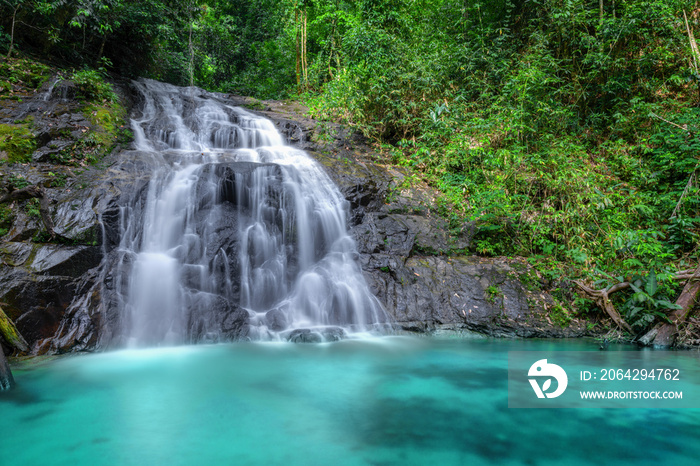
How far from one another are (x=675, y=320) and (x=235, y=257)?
6.95 m

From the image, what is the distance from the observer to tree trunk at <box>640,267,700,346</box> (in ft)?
18.3

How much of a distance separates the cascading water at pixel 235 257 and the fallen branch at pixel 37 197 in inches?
36.7

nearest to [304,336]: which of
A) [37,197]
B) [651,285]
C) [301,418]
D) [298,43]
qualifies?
[301,418]

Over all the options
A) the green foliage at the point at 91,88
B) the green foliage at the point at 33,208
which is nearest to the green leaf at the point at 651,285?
the green foliage at the point at 33,208

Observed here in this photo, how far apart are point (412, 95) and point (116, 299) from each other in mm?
8963

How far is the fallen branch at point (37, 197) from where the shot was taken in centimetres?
546

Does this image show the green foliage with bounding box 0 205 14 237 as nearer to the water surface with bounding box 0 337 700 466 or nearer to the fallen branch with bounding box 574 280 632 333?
the water surface with bounding box 0 337 700 466

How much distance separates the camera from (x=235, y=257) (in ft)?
21.3

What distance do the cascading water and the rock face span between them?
0.09 metres

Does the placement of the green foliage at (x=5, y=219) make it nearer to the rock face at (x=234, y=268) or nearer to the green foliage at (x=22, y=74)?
the rock face at (x=234, y=268)

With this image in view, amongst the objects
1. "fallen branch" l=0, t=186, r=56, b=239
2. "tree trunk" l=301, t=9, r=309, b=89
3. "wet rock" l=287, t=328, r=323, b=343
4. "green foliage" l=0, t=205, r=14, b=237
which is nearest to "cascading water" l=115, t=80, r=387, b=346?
"wet rock" l=287, t=328, r=323, b=343

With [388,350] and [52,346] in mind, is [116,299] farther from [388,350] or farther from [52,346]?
[388,350]

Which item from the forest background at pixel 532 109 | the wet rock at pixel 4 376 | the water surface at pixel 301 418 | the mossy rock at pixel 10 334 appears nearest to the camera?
the water surface at pixel 301 418

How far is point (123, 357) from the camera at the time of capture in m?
4.75
